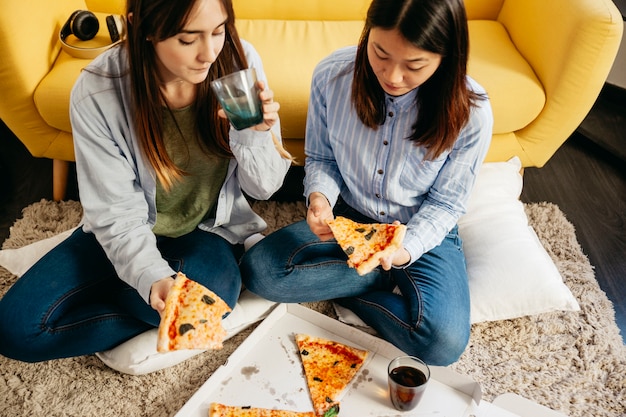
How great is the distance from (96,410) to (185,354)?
33 cm

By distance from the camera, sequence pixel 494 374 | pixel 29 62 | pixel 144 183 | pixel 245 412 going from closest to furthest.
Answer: pixel 245 412 < pixel 144 183 < pixel 494 374 < pixel 29 62

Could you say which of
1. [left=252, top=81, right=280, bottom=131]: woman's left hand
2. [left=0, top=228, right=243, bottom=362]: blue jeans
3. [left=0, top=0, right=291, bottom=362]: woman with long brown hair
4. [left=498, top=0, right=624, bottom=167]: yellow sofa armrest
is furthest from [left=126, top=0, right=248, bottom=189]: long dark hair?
[left=498, top=0, right=624, bottom=167]: yellow sofa armrest

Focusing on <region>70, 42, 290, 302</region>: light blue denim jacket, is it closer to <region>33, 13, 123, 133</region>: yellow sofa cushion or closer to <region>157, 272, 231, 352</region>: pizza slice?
<region>157, 272, 231, 352</region>: pizza slice

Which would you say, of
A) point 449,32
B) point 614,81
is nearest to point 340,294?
point 449,32

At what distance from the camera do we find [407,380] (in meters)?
1.62

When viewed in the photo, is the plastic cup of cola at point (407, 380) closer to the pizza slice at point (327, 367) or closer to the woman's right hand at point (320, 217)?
the pizza slice at point (327, 367)

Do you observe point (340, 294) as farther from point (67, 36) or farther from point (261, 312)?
point (67, 36)

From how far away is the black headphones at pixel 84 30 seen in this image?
2.40m

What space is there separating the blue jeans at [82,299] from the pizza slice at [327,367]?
1.03ft

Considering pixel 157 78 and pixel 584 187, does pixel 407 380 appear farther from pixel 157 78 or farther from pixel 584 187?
pixel 584 187

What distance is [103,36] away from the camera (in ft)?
8.34

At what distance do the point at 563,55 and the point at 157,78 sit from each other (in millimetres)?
1644

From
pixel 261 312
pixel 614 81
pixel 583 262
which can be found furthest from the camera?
pixel 614 81

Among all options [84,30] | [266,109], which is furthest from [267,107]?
[84,30]
